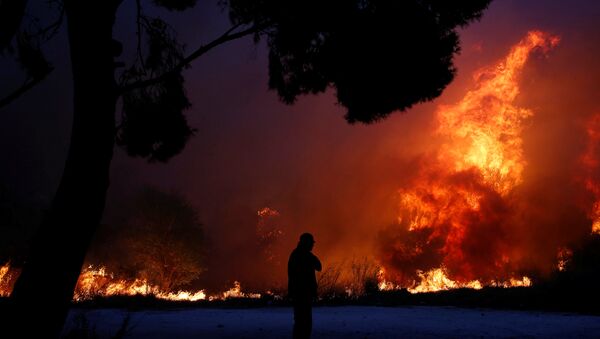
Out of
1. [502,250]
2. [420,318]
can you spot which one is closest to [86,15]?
[420,318]

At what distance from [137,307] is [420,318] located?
7.99 m

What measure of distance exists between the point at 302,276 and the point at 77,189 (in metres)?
3.46

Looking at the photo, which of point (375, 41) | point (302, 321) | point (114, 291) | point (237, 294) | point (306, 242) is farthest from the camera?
point (237, 294)

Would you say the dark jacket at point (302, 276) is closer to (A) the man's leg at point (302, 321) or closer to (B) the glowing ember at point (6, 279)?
(A) the man's leg at point (302, 321)

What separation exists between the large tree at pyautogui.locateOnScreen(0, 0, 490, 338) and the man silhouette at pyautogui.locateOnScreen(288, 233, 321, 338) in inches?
112

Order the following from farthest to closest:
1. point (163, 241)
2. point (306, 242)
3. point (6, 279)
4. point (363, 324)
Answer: point (163, 241) < point (6, 279) < point (363, 324) < point (306, 242)

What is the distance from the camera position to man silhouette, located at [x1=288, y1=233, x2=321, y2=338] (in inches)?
253

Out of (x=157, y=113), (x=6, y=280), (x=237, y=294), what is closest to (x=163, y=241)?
(x=6, y=280)

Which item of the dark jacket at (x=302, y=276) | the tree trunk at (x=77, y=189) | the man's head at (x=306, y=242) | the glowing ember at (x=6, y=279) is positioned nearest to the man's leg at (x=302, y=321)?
the dark jacket at (x=302, y=276)

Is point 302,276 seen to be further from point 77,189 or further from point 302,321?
point 77,189

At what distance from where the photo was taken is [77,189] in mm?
4980

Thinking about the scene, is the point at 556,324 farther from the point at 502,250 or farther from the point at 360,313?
the point at 502,250

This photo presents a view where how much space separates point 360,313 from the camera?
37.3 ft

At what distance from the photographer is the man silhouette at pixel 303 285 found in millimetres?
6430
